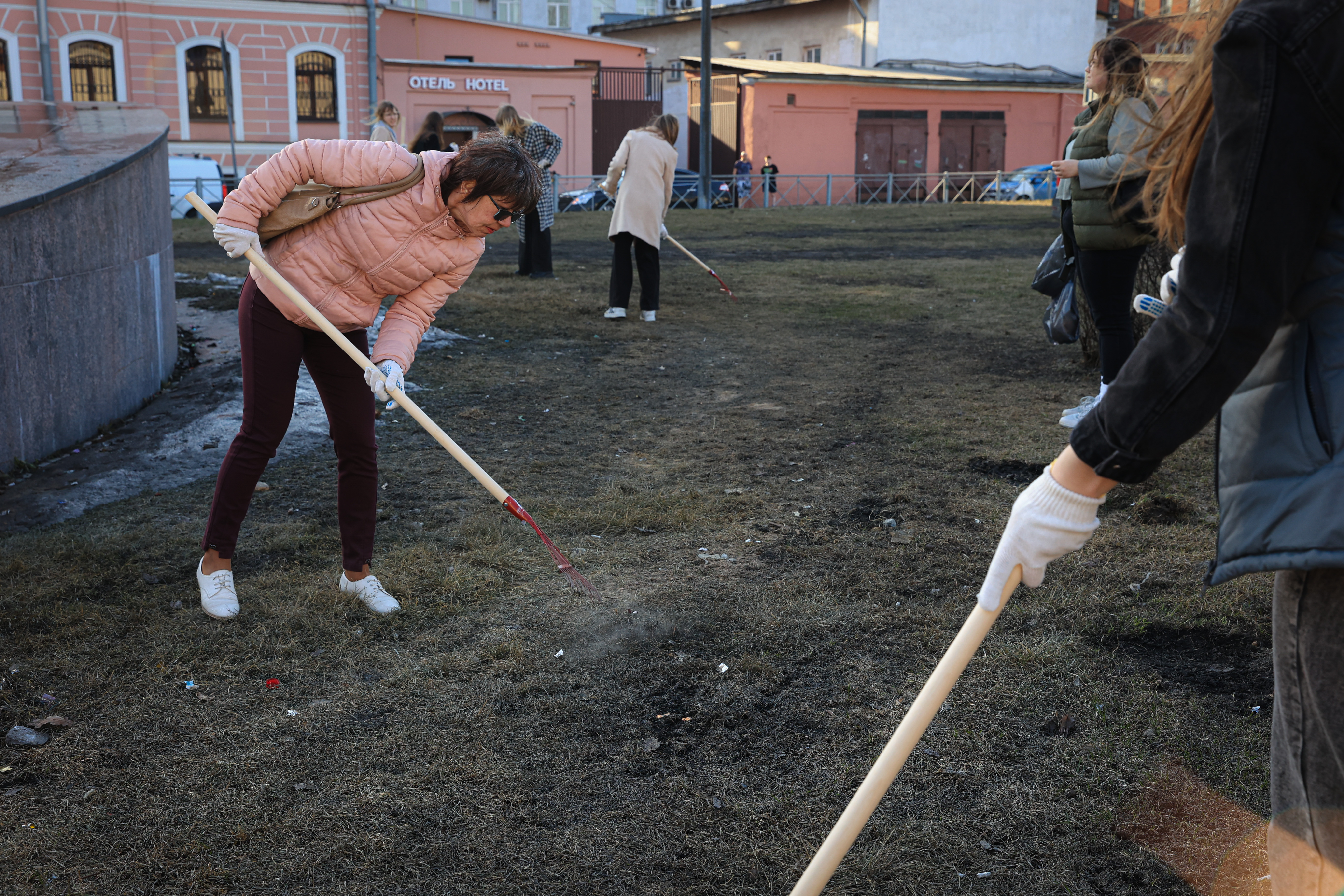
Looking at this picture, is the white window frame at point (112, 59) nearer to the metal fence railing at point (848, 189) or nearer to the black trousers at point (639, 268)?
the metal fence railing at point (848, 189)

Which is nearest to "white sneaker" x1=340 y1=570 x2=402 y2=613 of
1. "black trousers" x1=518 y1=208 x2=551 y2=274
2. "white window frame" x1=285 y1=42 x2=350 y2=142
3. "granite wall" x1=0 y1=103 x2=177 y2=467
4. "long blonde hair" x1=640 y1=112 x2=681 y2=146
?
"granite wall" x1=0 y1=103 x2=177 y2=467

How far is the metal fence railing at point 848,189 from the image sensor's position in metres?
26.4

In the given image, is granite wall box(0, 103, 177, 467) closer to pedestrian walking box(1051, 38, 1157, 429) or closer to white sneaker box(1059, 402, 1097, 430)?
pedestrian walking box(1051, 38, 1157, 429)

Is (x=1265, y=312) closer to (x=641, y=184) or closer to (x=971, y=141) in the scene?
(x=641, y=184)

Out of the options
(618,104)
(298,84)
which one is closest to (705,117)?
(618,104)

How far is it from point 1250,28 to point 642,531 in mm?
3443

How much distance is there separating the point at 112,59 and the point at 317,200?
2724 centimetres

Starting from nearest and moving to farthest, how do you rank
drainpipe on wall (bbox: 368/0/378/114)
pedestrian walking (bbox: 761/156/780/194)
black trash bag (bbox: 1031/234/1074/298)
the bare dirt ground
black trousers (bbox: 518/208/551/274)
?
the bare dirt ground < black trash bag (bbox: 1031/234/1074/298) < black trousers (bbox: 518/208/551/274) < pedestrian walking (bbox: 761/156/780/194) < drainpipe on wall (bbox: 368/0/378/114)

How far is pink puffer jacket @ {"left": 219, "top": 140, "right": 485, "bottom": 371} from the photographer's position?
130 inches

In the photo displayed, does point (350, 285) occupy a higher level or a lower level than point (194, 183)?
lower

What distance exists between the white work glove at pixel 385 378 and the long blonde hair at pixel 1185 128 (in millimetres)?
2372

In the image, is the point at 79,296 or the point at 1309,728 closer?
the point at 1309,728

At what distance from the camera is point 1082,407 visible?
5980mm

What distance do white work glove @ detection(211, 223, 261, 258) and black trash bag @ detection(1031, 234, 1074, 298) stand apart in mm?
3897
